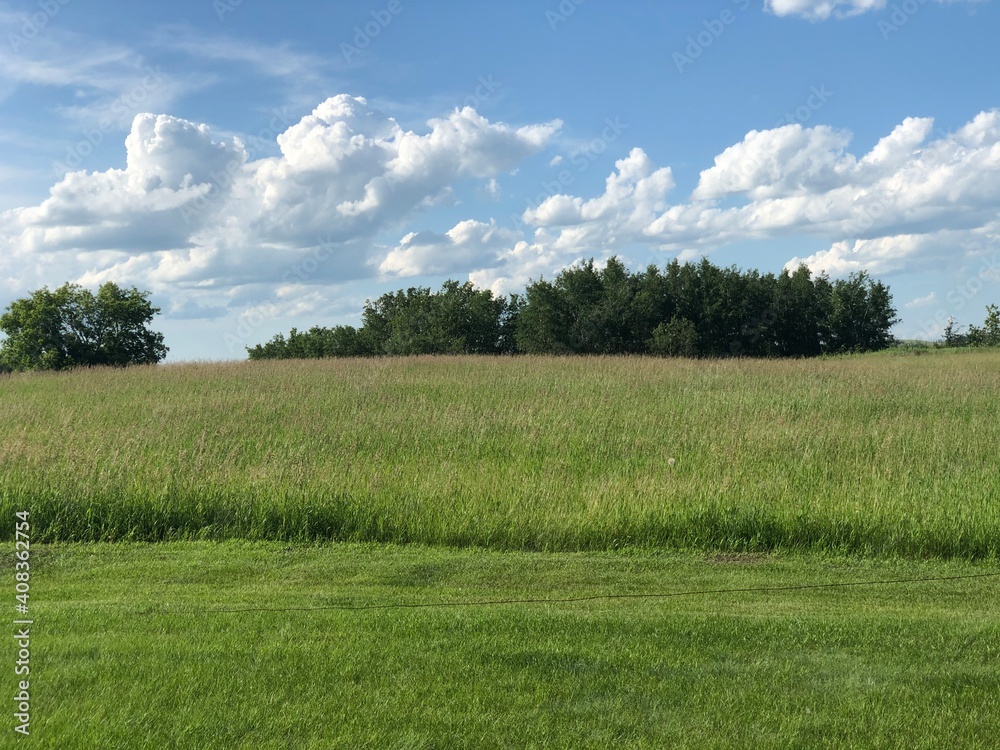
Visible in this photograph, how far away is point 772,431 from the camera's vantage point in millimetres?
12688

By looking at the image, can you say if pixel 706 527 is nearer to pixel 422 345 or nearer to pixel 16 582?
pixel 16 582

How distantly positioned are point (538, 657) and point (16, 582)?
201 inches

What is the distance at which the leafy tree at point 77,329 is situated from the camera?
44.3 meters

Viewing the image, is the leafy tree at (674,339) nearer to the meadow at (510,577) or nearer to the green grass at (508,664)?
the meadow at (510,577)

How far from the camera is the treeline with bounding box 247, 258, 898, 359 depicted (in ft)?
168

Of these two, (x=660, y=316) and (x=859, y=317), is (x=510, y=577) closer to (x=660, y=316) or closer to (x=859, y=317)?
(x=660, y=316)

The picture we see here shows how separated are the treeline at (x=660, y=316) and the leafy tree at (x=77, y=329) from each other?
645 inches

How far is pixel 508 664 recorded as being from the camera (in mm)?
4543

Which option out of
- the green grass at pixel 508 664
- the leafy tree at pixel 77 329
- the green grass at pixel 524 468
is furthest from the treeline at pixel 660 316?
the green grass at pixel 508 664

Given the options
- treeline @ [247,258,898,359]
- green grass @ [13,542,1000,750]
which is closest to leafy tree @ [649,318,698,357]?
treeline @ [247,258,898,359]

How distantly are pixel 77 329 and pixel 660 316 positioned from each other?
121 ft

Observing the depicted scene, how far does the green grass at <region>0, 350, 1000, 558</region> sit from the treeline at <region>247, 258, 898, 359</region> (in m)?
31.3

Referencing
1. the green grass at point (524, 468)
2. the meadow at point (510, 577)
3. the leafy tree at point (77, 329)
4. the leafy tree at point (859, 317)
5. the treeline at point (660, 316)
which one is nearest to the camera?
the meadow at point (510, 577)

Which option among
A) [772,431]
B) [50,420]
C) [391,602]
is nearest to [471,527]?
[391,602]
